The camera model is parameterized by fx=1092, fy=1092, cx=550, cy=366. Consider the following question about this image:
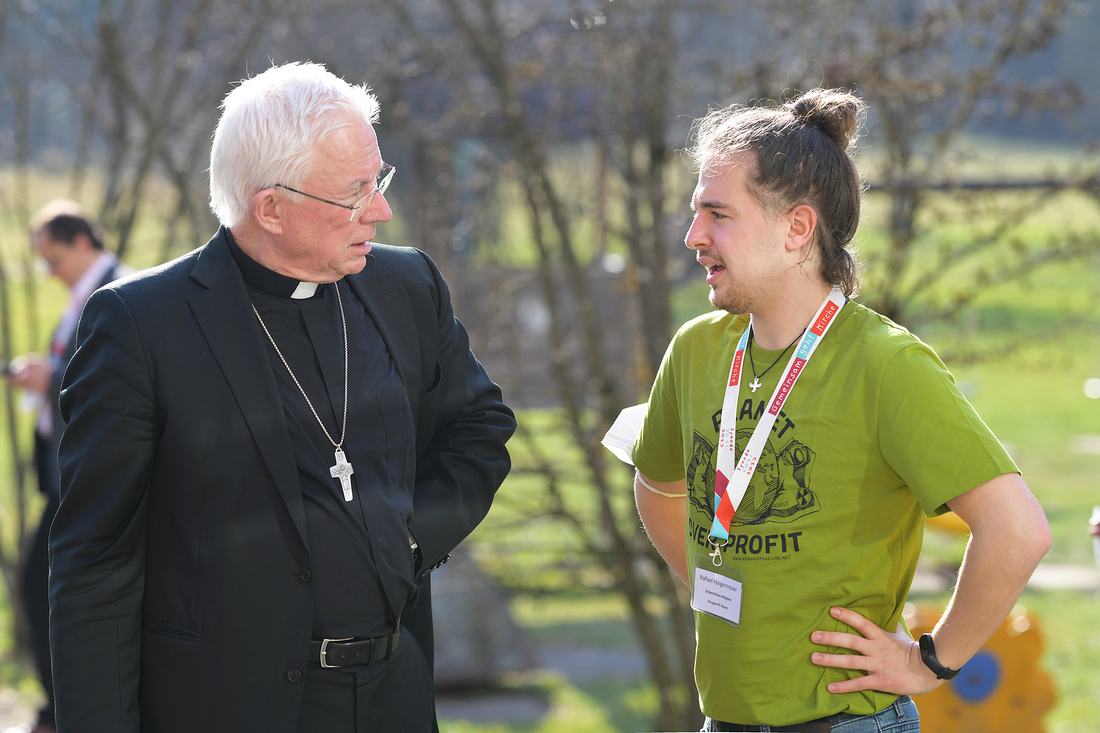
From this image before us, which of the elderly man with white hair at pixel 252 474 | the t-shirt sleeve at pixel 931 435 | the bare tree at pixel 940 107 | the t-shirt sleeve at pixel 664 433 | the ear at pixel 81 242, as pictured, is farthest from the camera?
the ear at pixel 81 242

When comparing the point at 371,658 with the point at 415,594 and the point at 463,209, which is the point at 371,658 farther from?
the point at 463,209

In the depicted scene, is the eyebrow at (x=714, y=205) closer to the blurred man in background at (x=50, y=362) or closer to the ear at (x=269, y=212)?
the ear at (x=269, y=212)

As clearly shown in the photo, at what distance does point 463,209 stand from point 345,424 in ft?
16.4

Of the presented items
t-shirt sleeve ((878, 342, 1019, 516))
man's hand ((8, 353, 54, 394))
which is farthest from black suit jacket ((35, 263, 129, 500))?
t-shirt sleeve ((878, 342, 1019, 516))

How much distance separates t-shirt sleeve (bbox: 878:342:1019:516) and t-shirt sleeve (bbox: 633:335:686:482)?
0.48m

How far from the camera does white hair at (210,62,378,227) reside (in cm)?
193

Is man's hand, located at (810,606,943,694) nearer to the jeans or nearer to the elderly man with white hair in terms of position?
the jeans

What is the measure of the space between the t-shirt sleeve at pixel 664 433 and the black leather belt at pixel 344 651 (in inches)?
25.7

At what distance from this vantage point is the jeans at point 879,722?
6.06ft

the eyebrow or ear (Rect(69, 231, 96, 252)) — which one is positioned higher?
ear (Rect(69, 231, 96, 252))

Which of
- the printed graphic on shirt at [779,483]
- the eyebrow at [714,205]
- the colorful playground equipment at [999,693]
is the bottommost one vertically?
the colorful playground equipment at [999,693]

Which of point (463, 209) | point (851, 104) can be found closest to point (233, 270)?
point (851, 104)

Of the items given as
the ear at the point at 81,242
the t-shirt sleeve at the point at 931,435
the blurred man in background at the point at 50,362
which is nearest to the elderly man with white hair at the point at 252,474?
the t-shirt sleeve at the point at 931,435

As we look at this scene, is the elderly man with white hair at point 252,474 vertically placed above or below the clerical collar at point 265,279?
below
